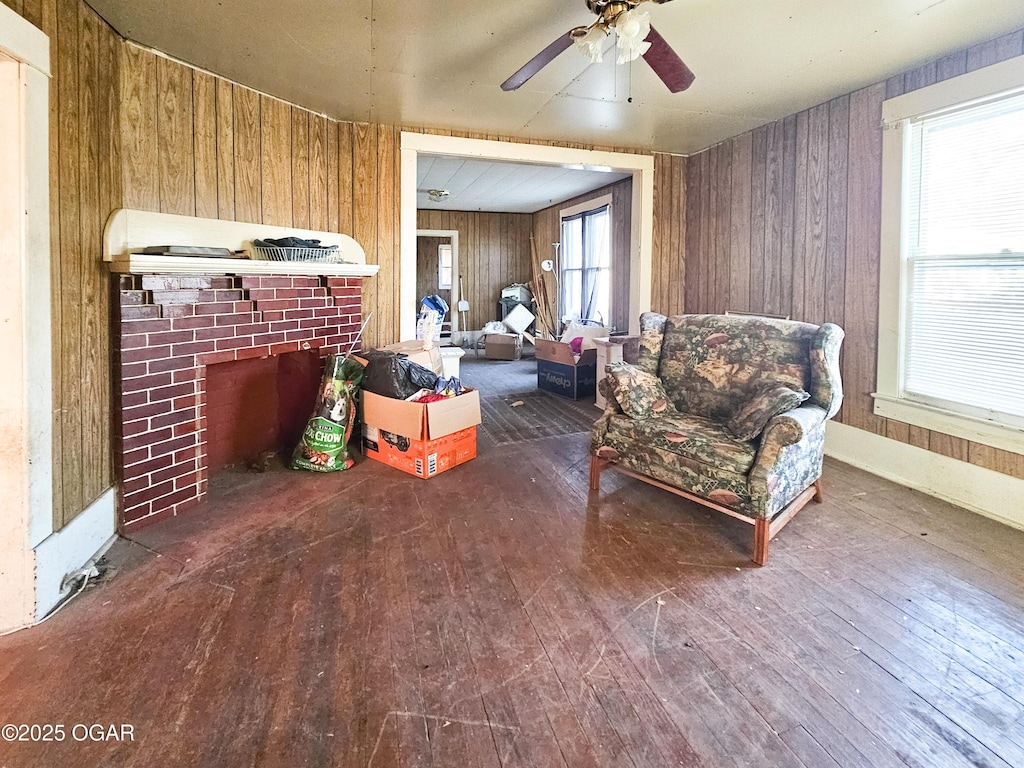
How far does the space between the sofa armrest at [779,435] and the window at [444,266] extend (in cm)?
779

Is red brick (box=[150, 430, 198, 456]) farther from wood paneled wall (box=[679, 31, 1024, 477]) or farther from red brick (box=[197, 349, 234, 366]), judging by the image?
wood paneled wall (box=[679, 31, 1024, 477])

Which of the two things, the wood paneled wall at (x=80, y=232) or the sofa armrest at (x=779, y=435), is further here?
the sofa armrest at (x=779, y=435)

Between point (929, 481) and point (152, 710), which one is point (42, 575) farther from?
point (929, 481)

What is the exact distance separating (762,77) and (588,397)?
314 centimetres

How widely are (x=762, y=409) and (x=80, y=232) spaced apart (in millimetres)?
2965

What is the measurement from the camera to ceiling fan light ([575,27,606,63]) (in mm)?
2053

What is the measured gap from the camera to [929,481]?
117 inches

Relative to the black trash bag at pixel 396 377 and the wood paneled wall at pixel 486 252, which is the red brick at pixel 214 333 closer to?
the black trash bag at pixel 396 377

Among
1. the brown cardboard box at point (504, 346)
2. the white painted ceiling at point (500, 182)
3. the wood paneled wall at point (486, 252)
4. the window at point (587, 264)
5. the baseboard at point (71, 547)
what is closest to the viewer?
the baseboard at point (71, 547)

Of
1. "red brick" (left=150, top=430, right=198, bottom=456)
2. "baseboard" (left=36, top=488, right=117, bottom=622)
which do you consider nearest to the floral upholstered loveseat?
"red brick" (left=150, top=430, right=198, bottom=456)

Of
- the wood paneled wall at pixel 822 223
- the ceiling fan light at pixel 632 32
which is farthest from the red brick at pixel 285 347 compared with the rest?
the wood paneled wall at pixel 822 223

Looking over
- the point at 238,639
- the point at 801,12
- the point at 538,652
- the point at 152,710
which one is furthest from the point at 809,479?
the point at 152,710

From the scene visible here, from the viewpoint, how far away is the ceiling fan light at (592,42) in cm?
205

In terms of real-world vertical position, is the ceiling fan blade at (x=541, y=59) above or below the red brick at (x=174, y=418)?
above
